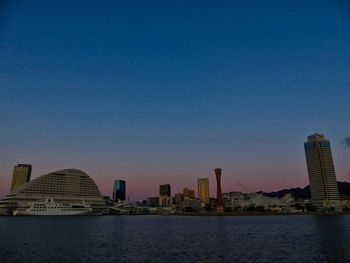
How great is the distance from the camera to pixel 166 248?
1786 inches

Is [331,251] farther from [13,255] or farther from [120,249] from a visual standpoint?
[13,255]

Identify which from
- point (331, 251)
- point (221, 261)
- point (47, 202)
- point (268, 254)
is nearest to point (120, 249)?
point (221, 261)

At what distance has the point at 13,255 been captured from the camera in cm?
3888

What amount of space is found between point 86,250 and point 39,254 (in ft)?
20.5

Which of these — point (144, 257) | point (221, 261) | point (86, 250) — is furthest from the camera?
point (86, 250)

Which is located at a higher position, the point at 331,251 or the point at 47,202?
the point at 47,202

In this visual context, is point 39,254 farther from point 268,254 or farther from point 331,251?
point 331,251

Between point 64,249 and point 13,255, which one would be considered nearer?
point 13,255

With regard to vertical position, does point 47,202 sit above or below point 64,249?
above

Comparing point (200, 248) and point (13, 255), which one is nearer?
point (13, 255)

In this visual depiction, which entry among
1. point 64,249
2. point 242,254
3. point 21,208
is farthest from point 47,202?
point 242,254

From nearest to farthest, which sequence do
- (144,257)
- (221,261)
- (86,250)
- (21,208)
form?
(221,261), (144,257), (86,250), (21,208)


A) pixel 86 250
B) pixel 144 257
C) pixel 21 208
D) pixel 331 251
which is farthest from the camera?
pixel 21 208

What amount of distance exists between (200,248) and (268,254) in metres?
10.4
